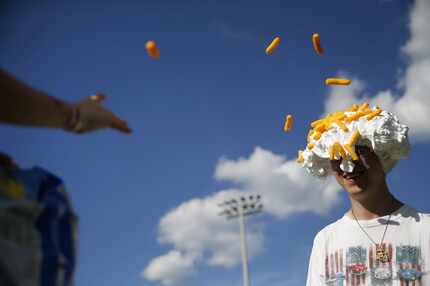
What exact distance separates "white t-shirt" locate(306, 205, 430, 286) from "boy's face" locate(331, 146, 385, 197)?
0.90 ft

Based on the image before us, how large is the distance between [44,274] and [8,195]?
1.11 ft

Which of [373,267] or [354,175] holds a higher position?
[354,175]

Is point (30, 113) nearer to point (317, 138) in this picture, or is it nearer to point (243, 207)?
point (317, 138)

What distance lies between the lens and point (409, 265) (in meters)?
3.82

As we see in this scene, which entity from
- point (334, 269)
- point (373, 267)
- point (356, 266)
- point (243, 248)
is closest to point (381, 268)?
point (373, 267)

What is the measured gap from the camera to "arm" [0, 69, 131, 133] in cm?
169

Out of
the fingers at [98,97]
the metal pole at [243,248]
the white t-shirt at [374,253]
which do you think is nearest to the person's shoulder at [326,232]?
the white t-shirt at [374,253]

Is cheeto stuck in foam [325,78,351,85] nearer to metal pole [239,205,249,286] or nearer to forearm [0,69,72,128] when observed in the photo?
forearm [0,69,72,128]

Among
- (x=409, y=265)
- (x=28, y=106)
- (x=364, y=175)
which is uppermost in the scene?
(x=364, y=175)

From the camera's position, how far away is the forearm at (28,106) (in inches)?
66.1

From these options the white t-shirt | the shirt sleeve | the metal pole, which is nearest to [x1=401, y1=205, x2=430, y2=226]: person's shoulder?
the white t-shirt

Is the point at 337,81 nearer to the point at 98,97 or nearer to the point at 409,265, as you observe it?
the point at 409,265

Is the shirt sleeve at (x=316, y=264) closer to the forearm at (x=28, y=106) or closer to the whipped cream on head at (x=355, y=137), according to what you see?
the whipped cream on head at (x=355, y=137)

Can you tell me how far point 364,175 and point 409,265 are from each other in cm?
78
